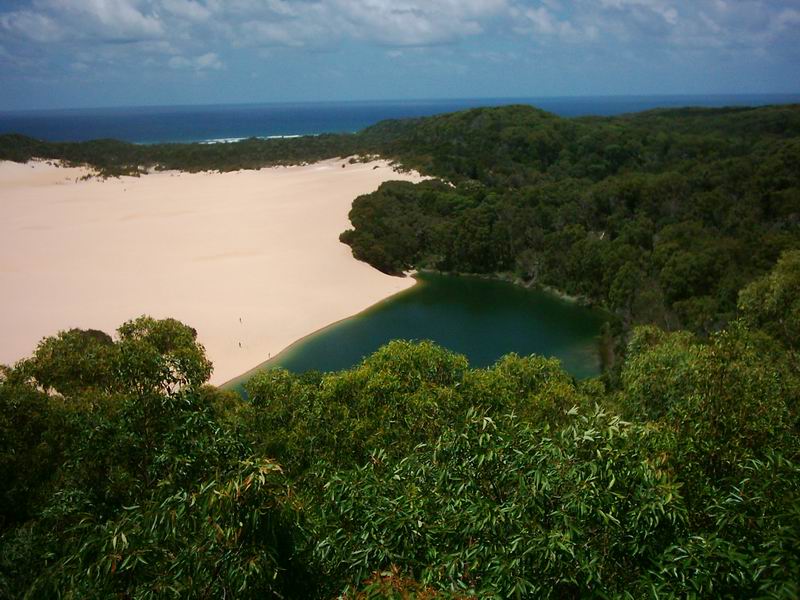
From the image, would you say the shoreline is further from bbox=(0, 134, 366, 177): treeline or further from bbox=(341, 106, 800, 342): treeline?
bbox=(0, 134, 366, 177): treeline

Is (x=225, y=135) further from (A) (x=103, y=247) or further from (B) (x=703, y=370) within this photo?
(B) (x=703, y=370)

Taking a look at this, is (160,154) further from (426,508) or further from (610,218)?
(426,508)

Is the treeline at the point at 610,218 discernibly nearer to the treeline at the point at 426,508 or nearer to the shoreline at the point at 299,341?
the shoreline at the point at 299,341

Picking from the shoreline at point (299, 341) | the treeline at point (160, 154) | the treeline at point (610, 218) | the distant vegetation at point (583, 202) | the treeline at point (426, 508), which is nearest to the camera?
the treeline at point (426, 508)

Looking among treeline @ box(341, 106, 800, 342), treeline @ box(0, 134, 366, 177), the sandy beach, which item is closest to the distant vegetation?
treeline @ box(341, 106, 800, 342)

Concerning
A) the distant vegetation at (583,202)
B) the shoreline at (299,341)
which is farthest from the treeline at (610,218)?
the shoreline at (299,341)

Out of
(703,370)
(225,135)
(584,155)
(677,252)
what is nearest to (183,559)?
(703,370)
